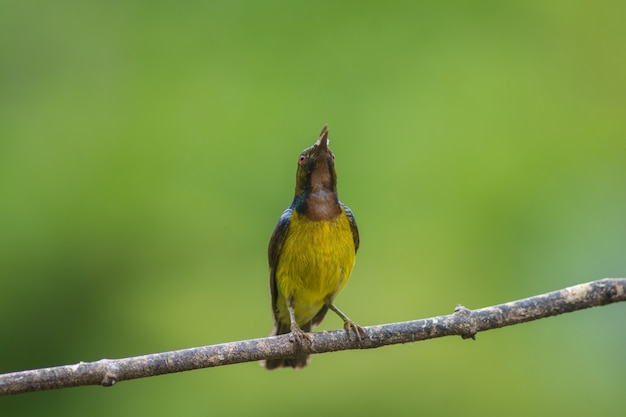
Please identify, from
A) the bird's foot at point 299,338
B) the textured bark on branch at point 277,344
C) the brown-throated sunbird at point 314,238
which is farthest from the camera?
the brown-throated sunbird at point 314,238

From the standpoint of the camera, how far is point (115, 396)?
6215mm

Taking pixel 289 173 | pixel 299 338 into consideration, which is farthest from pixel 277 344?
pixel 289 173

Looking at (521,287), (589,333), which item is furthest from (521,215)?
(589,333)

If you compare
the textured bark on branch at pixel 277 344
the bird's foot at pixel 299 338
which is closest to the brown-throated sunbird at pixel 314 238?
the bird's foot at pixel 299 338

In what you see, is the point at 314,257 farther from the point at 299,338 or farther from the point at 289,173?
the point at 289,173

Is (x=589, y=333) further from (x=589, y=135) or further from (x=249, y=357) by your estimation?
(x=249, y=357)

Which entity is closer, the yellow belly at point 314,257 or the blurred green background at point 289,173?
the yellow belly at point 314,257

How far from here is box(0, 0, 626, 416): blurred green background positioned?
635 cm

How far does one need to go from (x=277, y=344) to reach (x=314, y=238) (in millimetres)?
908

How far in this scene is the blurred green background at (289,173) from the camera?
635 centimetres

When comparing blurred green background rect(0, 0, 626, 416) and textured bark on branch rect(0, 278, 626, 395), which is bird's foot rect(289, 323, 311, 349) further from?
blurred green background rect(0, 0, 626, 416)

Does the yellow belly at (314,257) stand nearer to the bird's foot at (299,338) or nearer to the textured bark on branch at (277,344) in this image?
the bird's foot at (299,338)

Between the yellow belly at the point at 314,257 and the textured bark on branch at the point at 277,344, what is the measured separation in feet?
2.64

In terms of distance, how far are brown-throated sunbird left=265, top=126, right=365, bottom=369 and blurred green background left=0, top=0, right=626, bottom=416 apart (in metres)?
1.74
